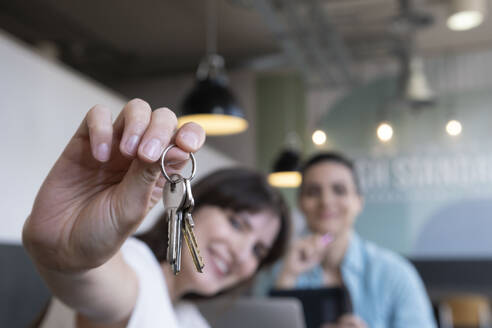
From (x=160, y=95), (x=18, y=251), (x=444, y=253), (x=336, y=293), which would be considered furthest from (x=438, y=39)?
(x=18, y=251)

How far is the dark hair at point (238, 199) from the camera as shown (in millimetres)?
1250

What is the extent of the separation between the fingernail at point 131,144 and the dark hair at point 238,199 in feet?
2.51

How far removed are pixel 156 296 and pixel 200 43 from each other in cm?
461

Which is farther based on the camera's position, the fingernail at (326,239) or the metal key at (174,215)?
the fingernail at (326,239)

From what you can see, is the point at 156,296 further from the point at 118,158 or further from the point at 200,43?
the point at 200,43

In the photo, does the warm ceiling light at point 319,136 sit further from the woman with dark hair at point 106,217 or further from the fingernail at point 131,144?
the fingernail at point 131,144

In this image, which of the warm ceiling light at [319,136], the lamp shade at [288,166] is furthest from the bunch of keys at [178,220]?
the lamp shade at [288,166]

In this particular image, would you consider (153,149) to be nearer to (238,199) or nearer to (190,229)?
(190,229)

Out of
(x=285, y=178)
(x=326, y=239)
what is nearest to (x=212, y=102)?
(x=326, y=239)

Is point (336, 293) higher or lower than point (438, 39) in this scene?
lower

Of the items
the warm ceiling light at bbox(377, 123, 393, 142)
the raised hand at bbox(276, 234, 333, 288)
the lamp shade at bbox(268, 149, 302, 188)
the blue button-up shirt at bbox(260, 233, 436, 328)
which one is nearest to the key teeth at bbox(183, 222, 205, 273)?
the warm ceiling light at bbox(377, 123, 393, 142)

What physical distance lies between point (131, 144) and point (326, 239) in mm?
1579

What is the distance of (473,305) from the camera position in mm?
4523

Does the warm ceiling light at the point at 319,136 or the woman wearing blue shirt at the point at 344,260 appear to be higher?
the warm ceiling light at the point at 319,136
